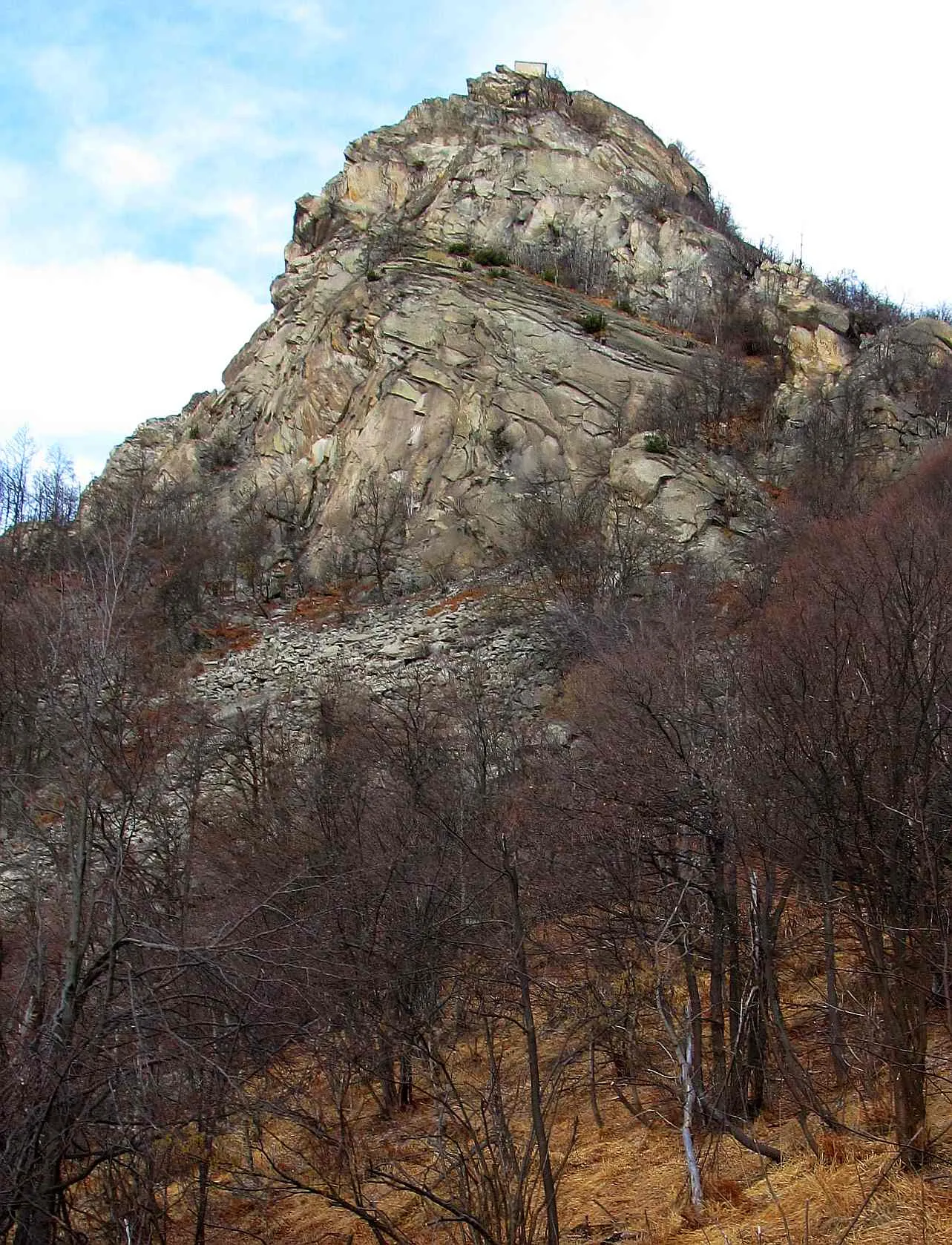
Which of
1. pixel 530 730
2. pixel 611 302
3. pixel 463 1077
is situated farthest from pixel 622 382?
pixel 463 1077

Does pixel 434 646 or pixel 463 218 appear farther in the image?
pixel 463 218

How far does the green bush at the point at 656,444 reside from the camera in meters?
34.4

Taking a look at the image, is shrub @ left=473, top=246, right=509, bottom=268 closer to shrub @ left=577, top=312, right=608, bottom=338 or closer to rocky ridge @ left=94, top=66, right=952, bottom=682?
rocky ridge @ left=94, top=66, right=952, bottom=682

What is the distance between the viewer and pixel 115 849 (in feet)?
22.5

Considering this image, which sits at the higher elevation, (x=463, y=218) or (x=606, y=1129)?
(x=463, y=218)

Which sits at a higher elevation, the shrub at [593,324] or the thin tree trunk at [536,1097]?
the shrub at [593,324]

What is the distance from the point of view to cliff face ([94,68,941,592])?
119 feet

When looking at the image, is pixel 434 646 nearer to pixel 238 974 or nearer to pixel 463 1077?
pixel 463 1077

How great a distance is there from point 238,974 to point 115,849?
1406mm

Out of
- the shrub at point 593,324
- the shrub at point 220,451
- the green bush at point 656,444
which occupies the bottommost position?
the green bush at point 656,444

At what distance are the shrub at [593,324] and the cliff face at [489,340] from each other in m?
0.08

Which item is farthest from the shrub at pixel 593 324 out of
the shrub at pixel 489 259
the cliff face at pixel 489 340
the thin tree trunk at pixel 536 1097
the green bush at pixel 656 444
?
the thin tree trunk at pixel 536 1097

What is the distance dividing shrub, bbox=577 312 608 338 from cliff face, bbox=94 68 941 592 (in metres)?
0.08

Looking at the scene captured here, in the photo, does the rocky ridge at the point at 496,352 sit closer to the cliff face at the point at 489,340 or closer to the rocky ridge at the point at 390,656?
the cliff face at the point at 489,340
